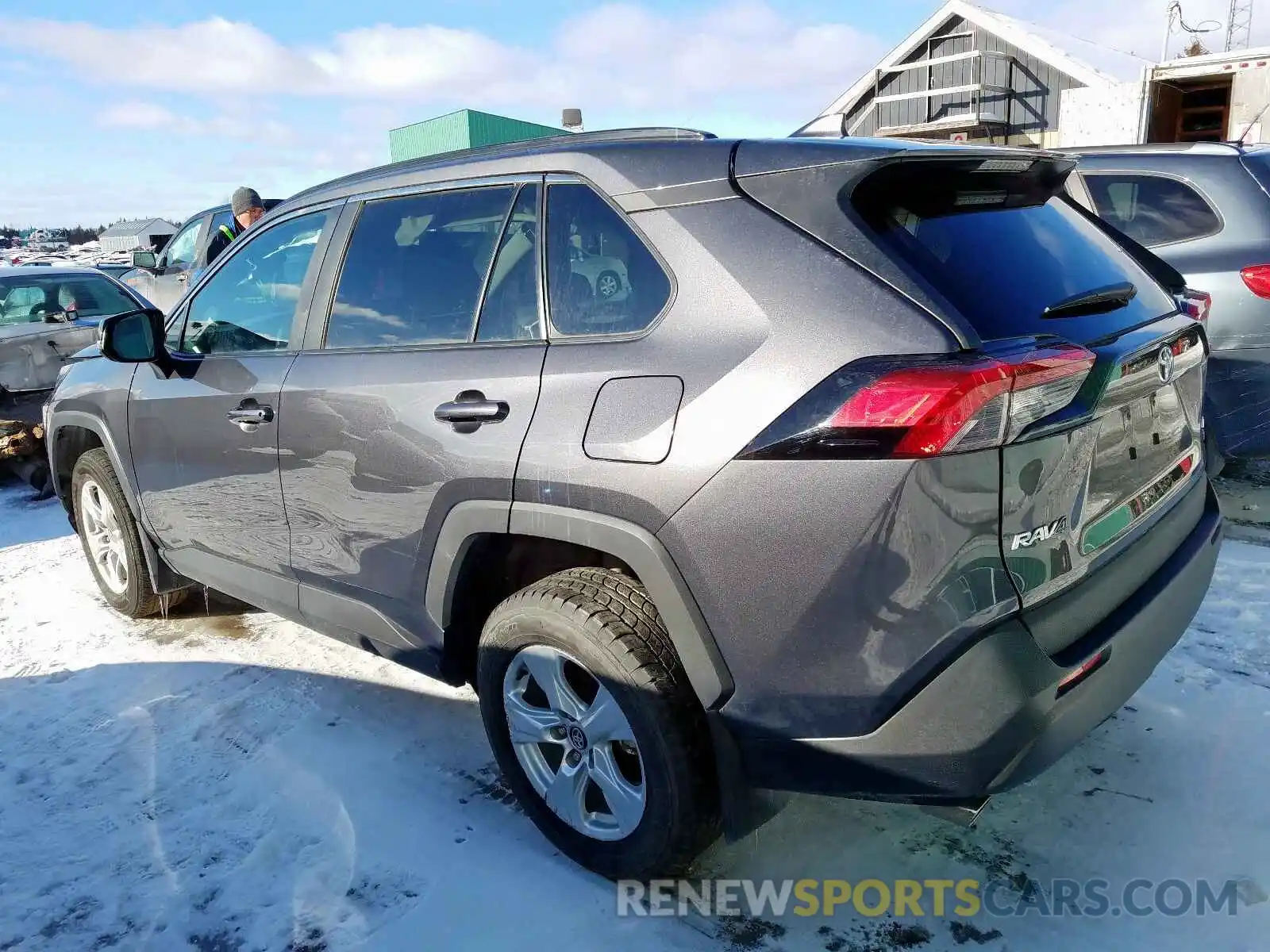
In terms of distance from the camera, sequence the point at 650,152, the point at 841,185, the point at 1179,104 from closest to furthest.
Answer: the point at 841,185, the point at 650,152, the point at 1179,104

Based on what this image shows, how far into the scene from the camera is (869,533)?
176cm

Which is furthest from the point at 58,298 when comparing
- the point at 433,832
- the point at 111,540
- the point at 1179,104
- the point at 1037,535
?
the point at 1179,104

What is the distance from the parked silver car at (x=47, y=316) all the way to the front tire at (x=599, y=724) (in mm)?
6294

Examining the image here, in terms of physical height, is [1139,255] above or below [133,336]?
above

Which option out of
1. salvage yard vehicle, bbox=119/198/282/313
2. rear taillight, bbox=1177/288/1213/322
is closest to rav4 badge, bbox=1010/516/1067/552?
rear taillight, bbox=1177/288/1213/322

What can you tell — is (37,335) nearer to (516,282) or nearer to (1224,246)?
(516,282)

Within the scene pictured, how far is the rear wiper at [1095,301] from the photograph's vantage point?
2068 mm

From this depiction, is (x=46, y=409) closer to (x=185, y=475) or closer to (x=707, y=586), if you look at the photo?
(x=185, y=475)

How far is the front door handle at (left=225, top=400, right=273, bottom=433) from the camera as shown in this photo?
10.00 feet

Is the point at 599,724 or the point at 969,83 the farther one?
the point at 969,83

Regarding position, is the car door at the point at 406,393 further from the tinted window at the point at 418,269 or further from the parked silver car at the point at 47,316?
the parked silver car at the point at 47,316

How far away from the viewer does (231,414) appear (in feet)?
10.5

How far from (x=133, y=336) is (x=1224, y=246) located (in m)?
5.15

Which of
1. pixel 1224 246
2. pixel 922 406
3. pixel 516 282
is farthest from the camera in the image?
pixel 1224 246
